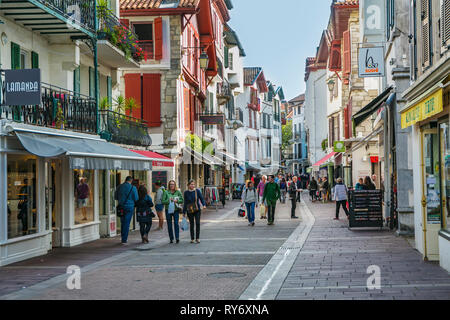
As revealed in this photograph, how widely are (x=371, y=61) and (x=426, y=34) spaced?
897cm

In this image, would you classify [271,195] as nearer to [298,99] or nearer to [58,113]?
[58,113]

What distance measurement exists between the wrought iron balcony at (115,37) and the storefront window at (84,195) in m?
4.10

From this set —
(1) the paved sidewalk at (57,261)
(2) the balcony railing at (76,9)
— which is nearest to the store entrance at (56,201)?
(1) the paved sidewalk at (57,261)

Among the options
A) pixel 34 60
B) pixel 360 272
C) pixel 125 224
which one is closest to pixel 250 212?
pixel 125 224

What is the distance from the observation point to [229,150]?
193 feet

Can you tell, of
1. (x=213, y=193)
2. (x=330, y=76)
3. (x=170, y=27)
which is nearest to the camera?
(x=170, y=27)

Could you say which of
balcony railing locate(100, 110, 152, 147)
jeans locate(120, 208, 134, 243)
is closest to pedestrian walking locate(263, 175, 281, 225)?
balcony railing locate(100, 110, 152, 147)

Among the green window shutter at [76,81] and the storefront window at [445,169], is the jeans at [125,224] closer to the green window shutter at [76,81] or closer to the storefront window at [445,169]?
the green window shutter at [76,81]

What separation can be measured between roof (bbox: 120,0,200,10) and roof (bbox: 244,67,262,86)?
39.9m

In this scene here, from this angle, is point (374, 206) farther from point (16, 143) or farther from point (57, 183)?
point (16, 143)

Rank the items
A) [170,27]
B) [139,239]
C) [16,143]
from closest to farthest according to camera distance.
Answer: [16,143]
[139,239]
[170,27]

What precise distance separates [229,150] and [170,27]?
27597 mm

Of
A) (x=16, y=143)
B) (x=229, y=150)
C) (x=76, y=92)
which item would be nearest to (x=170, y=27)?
(x=76, y=92)

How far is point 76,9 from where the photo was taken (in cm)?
1828
